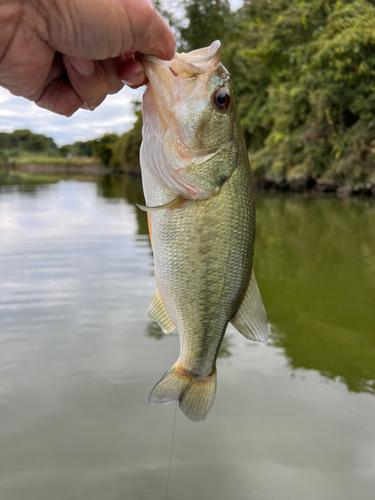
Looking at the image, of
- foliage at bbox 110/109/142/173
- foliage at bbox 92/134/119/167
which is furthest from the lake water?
foliage at bbox 92/134/119/167

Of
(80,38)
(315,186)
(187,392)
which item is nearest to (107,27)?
(80,38)

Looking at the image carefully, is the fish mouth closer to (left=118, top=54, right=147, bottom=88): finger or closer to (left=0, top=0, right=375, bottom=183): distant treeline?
(left=118, top=54, right=147, bottom=88): finger

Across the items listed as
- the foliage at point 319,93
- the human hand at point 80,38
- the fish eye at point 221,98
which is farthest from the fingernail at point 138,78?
the foliage at point 319,93

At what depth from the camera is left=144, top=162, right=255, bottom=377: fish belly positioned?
1.74 m

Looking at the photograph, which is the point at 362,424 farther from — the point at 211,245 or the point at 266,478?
the point at 211,245

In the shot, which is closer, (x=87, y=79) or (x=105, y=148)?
(x=87, y=79)

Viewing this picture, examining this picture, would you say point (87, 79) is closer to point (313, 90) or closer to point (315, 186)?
point (313, 90)

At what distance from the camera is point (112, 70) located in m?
2.03

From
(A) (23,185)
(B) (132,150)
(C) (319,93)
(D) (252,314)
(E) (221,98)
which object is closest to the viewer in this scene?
(E) (221,98)

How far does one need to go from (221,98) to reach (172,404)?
7.62ft

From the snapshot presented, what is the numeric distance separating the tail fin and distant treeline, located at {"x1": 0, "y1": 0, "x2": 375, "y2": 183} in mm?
14163

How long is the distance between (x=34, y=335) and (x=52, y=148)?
104846 mm

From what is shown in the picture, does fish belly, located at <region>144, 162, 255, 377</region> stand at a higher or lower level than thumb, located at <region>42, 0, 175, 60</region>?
lower

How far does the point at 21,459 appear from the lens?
109 inches
